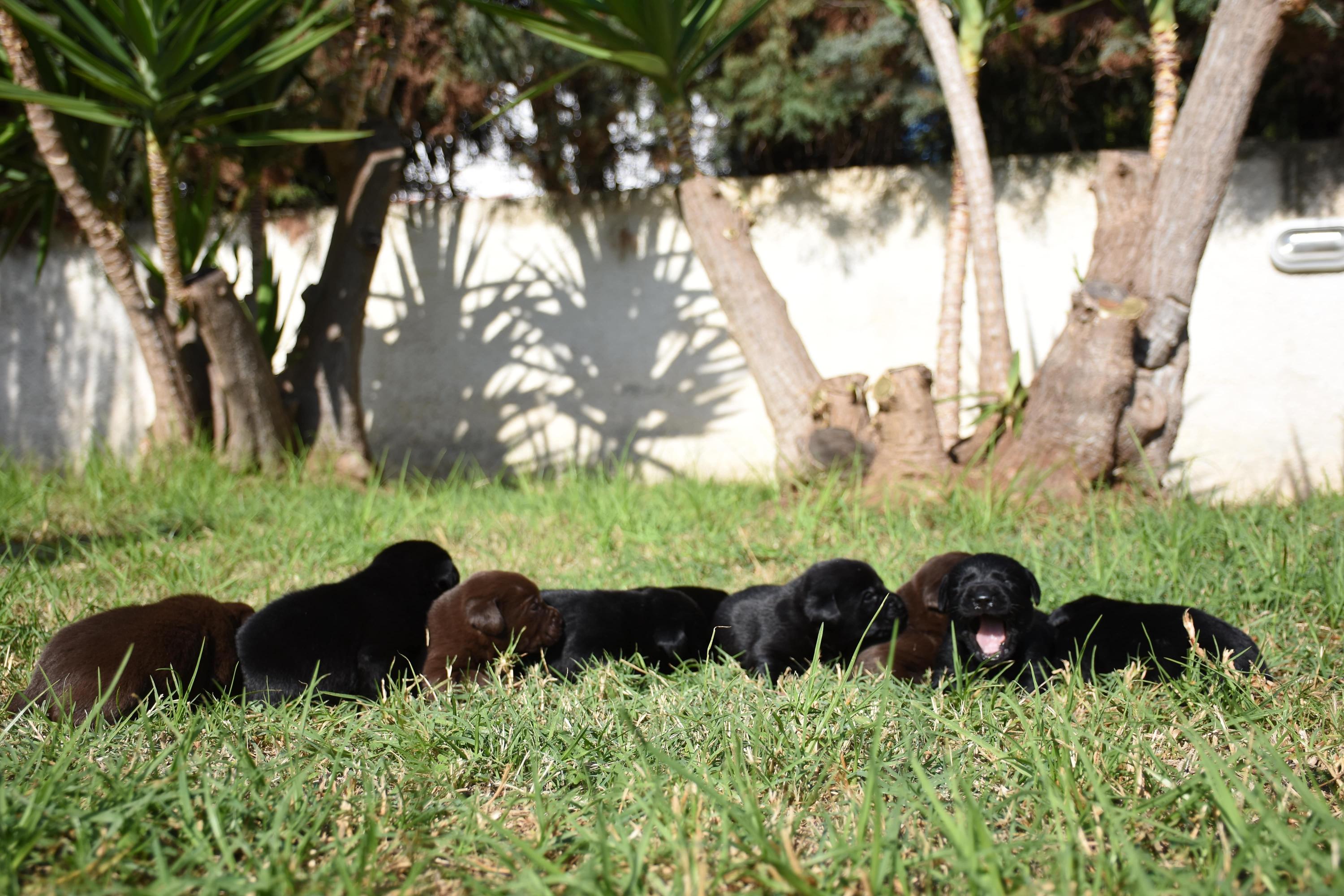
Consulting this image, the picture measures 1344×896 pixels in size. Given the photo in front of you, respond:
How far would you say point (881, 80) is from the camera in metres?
6.46

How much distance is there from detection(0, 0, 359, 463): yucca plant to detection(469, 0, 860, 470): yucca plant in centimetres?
130

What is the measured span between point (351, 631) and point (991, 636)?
63.0 inches

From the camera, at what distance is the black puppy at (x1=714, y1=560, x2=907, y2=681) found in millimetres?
2492

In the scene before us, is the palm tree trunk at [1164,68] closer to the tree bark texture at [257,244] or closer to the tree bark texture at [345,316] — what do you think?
the tree bark texture at [345,316]

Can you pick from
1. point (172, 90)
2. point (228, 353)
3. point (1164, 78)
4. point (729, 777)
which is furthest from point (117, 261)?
point (1164, 78)

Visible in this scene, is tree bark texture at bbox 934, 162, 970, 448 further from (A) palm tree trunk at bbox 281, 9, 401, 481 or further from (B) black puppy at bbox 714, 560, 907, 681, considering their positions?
(A) palm tree trunk at bbox 281, 9, 401, 481

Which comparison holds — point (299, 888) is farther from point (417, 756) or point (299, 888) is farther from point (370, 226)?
point (370, 226)

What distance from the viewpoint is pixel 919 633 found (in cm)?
251

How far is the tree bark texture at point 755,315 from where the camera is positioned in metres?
4.76

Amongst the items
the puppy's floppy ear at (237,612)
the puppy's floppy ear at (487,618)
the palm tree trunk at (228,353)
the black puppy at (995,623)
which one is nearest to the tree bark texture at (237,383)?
the palm tree trunk at (228,353)

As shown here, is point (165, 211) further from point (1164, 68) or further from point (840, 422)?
point (1164, 68)

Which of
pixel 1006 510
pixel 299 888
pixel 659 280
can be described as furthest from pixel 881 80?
pixel 299 888

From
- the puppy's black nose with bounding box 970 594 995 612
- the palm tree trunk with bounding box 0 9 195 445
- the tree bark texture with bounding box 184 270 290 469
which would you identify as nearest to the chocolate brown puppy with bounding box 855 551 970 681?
the puppy's black nose with bounding box 970 594 995 612

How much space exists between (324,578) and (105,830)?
2.19 meters
